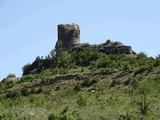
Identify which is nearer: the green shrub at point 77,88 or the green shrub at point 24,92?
the green shrub at point 77,88

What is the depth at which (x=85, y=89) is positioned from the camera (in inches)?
2244

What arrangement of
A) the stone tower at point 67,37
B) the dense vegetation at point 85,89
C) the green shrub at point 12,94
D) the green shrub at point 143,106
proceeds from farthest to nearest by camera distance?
the stone tower at point 67,37, the green shrub at point 12,94, the dense vegetation at point 85,89, the green shrub at point 143,106

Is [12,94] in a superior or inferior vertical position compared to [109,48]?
inferior

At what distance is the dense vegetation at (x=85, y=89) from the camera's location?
4331 centimetres

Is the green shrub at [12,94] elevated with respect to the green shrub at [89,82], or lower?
lower

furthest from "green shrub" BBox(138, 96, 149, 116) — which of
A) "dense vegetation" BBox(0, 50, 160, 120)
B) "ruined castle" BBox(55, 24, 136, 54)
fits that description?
"ruined castle" BBox(55, 24, 136, 54)

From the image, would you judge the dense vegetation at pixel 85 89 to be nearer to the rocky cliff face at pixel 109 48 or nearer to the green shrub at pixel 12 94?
the green shrub at pixel 12 94

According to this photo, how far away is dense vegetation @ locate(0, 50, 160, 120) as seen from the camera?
43312mm

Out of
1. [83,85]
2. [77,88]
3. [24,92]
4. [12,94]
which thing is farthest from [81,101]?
[12,94]

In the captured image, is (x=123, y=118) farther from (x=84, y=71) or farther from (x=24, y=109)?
(x=84, y=71)

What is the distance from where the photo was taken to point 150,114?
41.8 m

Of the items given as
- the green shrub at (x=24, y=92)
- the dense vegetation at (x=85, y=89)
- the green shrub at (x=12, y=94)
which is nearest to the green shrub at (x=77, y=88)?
the dense vegetation at (x=85, y=89)

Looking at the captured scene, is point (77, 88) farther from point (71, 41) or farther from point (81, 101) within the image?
point (71, 41)

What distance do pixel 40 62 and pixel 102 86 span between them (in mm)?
24061
